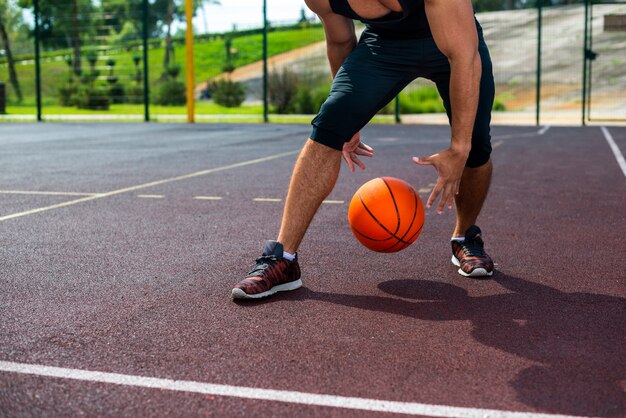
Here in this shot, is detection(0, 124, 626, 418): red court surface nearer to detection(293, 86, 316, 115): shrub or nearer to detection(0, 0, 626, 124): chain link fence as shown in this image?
detection(0, 0, 626, 124): chain link fence

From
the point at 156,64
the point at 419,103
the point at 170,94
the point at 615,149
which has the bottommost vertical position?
the point at 615,149

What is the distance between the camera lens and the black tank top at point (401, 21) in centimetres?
403

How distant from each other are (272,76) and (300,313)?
25.5m

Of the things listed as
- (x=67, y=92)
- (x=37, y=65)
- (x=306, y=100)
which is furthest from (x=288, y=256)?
(x=67, y=92)

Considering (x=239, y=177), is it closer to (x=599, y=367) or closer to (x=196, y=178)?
(x=196, y=178)

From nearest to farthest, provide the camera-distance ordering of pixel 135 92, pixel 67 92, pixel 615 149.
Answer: pixel 615 149 < pixel 67 92 < pixel 135 92

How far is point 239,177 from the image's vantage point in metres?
9.45

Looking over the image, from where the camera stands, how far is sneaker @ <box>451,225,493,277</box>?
4.59 meters

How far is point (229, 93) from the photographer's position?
3247 cm

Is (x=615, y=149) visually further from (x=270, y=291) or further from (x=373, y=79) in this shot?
(x=270, y=291)

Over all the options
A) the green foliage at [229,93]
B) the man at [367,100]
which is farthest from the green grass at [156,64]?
the man at [367,100]

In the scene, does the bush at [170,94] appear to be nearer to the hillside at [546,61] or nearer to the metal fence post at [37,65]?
the hillside at [546,61]

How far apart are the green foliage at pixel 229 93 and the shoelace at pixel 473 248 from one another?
2791cm

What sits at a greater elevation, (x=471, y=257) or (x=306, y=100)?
(x=306, y=100)
